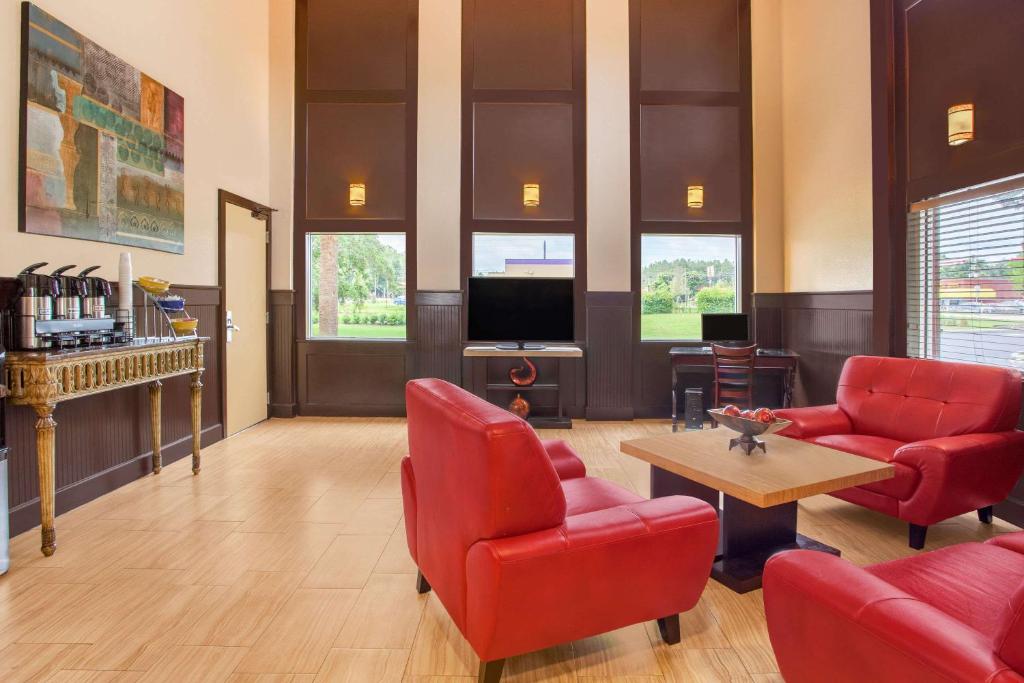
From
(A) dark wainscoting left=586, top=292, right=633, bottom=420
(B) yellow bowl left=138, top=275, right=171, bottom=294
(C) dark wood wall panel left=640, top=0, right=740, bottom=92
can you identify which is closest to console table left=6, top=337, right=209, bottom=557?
(B) yellow bowl left=138, top=275, right=171, bottom=294

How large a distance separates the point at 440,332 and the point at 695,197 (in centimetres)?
322

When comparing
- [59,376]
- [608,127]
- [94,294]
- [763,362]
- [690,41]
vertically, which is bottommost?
[763,362]

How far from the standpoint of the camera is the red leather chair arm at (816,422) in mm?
3725

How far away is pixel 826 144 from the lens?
564 centimetres

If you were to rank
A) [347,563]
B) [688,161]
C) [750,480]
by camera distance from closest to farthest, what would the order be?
[750,480] → [347,563] → [688,161]

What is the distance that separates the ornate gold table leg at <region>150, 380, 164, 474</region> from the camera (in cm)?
430

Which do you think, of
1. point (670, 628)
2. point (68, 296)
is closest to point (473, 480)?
point (670, 628)

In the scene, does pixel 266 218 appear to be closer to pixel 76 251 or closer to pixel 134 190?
pixel 134 190

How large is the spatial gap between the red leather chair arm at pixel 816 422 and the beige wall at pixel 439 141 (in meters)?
3.87

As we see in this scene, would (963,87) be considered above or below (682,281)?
above

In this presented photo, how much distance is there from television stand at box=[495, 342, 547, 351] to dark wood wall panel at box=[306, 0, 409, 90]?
3.12 meters

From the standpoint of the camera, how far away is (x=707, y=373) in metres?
6.47

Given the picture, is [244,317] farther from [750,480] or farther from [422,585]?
[750,480]

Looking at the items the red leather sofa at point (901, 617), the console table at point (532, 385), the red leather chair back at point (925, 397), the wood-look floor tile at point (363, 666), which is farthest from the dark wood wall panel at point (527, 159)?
the red leather sofa at point (901, 617)
